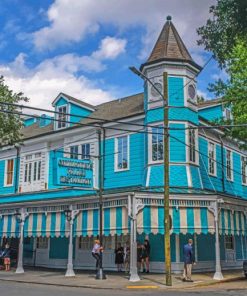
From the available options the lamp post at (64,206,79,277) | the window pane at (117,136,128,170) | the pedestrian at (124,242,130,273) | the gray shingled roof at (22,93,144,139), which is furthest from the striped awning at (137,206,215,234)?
the gray shingled roof at (22,93,144,139)

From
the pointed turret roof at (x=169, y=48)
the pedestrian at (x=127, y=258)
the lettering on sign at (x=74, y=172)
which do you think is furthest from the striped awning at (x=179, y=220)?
the pointed turret roof at (x=169, y=48)

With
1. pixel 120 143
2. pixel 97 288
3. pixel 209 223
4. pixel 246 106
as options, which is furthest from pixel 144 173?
pixel 97 288

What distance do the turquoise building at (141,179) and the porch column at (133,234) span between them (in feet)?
0.36

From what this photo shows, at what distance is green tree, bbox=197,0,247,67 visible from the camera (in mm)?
16384

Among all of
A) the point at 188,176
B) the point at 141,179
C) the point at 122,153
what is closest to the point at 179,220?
the point at 188,176

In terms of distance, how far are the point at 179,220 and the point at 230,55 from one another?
803 centimetres

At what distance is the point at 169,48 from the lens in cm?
2533

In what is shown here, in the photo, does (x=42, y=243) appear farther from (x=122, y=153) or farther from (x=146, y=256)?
(x=146, y=256)

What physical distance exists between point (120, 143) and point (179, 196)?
660cm

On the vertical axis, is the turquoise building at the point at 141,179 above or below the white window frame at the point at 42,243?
above

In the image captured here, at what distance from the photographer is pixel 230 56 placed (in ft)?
66.4

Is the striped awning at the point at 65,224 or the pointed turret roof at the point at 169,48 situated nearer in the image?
the striped awning at the point at 65,224

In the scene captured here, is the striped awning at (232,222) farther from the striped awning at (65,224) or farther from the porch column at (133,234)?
the striped awning at (65,224)

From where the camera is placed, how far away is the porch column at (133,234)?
19402 millimetres
